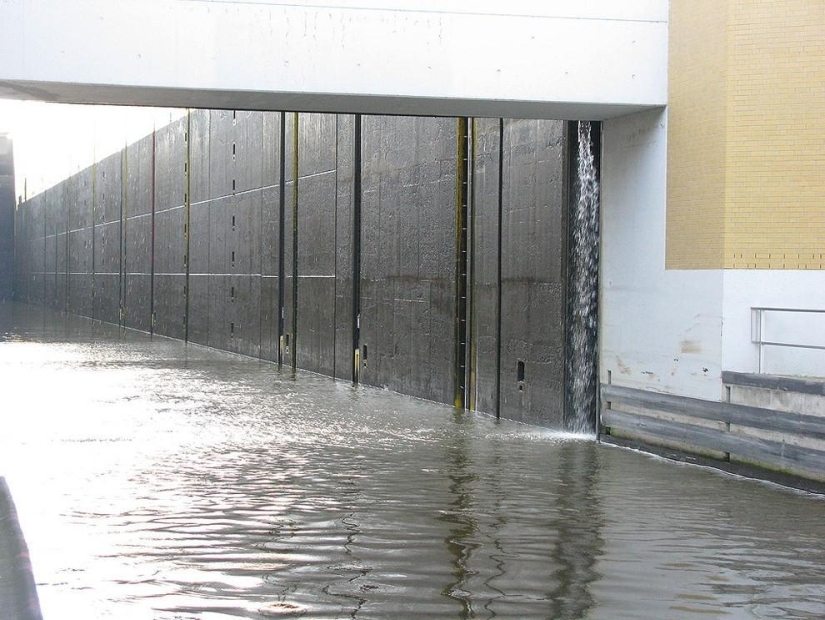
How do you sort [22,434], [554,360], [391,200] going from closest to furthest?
[22,434]
[554,360]
[391,200]

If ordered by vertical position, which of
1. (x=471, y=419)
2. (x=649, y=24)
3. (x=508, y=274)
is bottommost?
(x=471, y=419)

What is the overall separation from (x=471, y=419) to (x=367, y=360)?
6.18 meters

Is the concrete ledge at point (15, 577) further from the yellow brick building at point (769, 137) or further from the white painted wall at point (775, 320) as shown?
the yellow brick building at point (769, 137)

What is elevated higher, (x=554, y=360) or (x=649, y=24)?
(x=649, y=24)

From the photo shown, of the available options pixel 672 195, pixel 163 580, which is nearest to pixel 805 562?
pixel 163 580

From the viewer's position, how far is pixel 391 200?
76.1 ft

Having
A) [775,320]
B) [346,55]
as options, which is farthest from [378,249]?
[775,320]

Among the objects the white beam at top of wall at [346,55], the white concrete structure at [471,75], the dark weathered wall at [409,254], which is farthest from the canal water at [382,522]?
the white beam at top of wall at [346,55]

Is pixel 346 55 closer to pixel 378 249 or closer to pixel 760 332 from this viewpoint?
pixel 760 332

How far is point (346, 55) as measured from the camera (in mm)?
13828

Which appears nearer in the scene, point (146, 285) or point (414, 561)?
point (414, 561)

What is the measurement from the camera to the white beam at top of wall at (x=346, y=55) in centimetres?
1317

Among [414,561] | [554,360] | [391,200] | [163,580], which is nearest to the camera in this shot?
[163,580]

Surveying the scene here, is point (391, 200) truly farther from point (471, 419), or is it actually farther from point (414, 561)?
point (414, 561)
